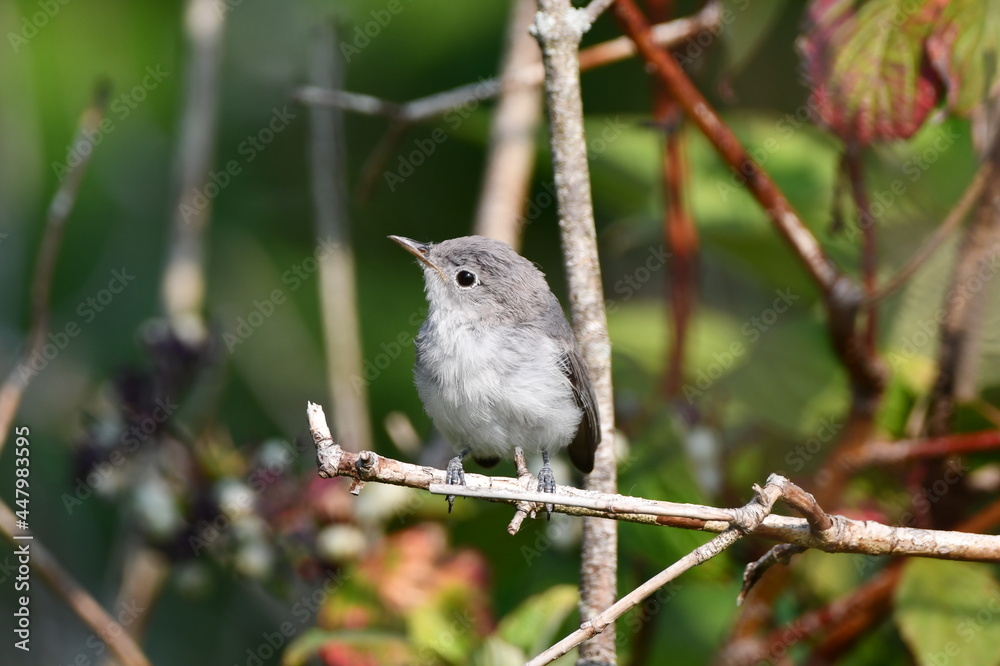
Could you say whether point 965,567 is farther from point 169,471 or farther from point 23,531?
point 23,531

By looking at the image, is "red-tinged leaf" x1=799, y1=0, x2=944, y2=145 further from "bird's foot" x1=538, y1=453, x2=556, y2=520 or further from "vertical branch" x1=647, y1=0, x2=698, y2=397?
"bird's foot" x1=538, y1=453, x2=556, y2=520

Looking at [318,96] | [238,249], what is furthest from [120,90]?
[318,96]

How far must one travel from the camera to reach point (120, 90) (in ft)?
17.2

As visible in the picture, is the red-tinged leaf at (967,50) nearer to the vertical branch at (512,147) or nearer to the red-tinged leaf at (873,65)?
the red-tinged leaf at (873,65)

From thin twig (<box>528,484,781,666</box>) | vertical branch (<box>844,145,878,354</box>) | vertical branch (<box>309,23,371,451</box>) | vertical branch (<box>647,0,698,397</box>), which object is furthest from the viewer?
vertical branch (<box>309,23,371,451</box>)

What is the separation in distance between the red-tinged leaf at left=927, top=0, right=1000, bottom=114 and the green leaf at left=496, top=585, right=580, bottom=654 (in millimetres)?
1564

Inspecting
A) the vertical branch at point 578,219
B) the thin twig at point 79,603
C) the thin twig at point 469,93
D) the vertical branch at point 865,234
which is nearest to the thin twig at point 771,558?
the vertical branch at point 578,219

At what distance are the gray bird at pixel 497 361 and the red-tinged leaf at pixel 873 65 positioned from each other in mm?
949

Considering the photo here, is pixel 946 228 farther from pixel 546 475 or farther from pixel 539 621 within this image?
pixel 539 621

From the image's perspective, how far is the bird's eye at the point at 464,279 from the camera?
8.96 feet

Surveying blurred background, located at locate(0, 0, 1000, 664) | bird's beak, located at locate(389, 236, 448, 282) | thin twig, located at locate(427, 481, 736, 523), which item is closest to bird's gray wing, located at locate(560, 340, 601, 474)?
blurred background, located at locate(0, 0, 1000, 664)

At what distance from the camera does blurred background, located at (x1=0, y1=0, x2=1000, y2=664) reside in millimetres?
3002

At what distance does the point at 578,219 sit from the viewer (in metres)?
2.17

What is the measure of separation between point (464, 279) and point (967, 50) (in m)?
1.40
